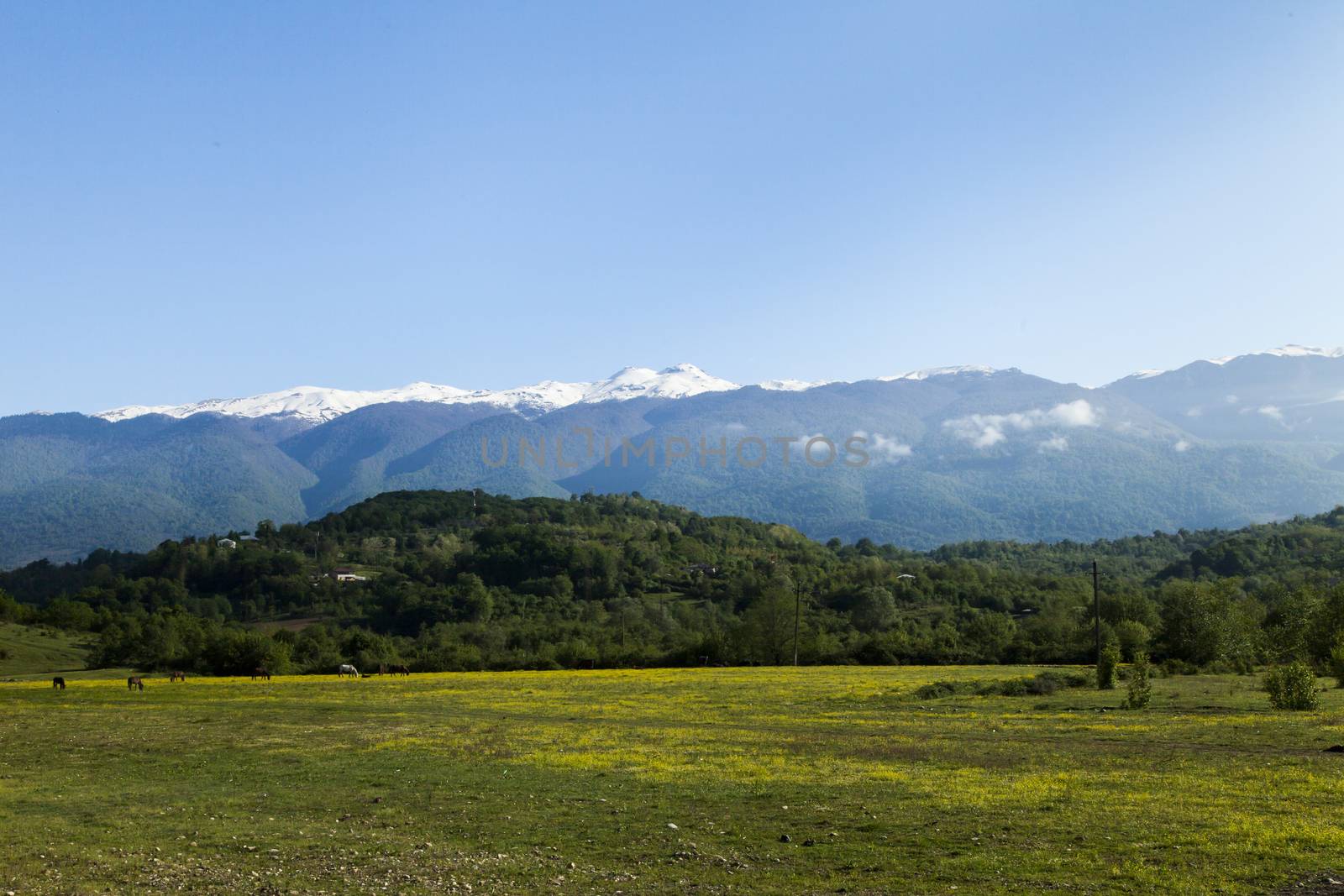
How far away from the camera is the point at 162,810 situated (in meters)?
20.2

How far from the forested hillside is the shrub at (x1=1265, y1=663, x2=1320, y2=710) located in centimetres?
1783

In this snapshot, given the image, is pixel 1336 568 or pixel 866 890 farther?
pixel 1336 568

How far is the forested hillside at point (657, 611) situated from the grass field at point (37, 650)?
359 centimetres

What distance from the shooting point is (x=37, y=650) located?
106 m

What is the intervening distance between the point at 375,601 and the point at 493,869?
6162 inches

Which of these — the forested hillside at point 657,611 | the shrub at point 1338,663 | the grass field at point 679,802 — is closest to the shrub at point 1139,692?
the grass field at point 679,802

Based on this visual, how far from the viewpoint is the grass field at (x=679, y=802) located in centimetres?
1440

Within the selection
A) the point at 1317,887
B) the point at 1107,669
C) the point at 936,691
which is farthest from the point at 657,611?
the point at 1317,887

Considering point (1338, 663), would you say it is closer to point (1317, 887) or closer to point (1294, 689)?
point (1294, 689)

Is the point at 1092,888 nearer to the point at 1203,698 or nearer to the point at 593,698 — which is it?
the point at 1203,698

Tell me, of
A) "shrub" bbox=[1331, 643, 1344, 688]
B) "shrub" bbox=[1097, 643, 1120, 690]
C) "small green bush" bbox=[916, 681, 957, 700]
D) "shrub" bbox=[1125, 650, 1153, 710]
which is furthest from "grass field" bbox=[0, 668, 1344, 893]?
"shrub" bbox=[1097, 643, 1120, 690]

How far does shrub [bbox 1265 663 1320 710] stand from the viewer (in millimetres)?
38812

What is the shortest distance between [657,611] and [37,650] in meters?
78.7

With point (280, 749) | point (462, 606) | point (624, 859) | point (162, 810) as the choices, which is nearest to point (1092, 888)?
point (624, 859)
